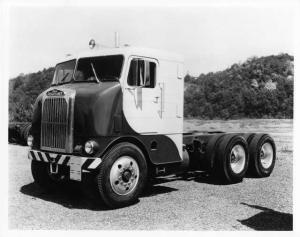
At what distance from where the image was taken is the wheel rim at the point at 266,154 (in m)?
10.9

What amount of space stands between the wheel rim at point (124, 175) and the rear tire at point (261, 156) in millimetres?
4272

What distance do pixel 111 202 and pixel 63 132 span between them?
1.53 metres

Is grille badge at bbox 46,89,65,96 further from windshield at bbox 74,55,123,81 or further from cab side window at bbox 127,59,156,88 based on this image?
cab side window at bbox 127,59,156,88

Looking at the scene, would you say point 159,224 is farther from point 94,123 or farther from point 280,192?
point 280,192

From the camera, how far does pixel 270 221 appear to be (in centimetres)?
654

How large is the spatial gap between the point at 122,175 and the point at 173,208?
1.10 meters

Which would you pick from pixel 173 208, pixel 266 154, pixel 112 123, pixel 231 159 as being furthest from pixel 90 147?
pixel 266 154

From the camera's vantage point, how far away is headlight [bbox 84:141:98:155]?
265 inches

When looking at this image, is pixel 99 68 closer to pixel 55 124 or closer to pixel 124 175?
pixel 55 124

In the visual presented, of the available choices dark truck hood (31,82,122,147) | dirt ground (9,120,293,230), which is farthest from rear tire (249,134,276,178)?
dark truck hood (31,82,122,147)

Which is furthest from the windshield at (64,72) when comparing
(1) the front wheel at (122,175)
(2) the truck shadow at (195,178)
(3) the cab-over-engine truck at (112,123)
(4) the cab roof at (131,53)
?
(2) the truck shadow at (195,178)

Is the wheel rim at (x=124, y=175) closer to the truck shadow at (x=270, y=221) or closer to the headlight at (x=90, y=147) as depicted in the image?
the headlight at (x=90, y=147)

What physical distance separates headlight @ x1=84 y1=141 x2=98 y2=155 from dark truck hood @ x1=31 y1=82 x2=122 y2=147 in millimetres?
132

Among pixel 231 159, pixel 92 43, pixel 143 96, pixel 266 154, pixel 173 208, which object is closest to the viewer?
pixel 173 208
